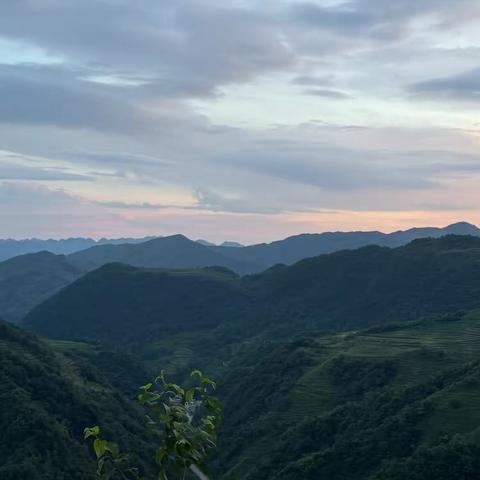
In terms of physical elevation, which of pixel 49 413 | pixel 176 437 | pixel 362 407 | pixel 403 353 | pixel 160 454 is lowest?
pixel 49 413

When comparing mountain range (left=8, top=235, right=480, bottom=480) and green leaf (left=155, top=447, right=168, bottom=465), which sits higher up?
green leaf (left=155, top=447, right=168, bottom=465)

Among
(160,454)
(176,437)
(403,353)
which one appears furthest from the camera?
(403,353)

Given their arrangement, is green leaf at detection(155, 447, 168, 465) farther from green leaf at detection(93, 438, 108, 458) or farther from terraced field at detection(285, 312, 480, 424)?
terraced field at detection(285, 312, 480, 424)

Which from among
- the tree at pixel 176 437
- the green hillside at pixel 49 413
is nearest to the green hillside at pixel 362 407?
the green hillside at pixel 49 413

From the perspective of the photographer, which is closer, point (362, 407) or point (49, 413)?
point (362, 407)

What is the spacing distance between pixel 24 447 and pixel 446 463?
56239mm

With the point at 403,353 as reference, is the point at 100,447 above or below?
above

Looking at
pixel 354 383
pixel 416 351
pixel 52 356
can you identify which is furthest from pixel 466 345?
pixel 52 356

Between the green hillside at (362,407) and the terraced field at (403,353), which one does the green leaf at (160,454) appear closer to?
A: the green hillside at (362,407)

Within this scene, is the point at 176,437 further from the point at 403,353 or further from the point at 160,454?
the point at 403,353

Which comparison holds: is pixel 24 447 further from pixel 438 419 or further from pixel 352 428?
pixel 438 419

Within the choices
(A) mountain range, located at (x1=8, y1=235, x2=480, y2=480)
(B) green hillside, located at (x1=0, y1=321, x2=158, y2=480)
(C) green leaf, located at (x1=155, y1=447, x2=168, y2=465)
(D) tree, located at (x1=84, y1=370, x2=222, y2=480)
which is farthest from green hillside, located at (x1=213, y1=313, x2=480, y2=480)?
(C) green leaf, located at (x1=155, y1=447, x2=168, y2=465)

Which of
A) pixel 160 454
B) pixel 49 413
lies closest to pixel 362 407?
pixel 49 413

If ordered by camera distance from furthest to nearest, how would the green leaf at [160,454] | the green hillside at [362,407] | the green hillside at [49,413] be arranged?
the green hillside at [49,413] → the green hillside at [362,407] → the green leaf at [160,454]
